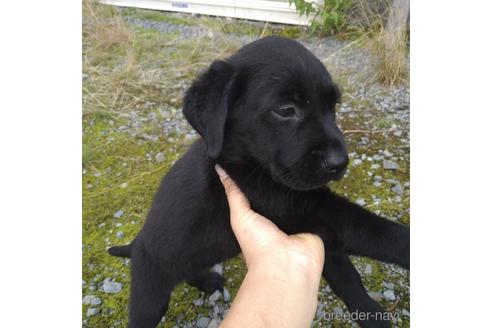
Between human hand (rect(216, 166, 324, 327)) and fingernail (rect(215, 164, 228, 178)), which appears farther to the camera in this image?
fingernail (rect(215, 164, 228, 178))

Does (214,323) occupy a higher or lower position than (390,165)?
lower

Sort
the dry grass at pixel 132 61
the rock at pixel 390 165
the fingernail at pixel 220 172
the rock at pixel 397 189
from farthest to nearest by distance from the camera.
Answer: the dry grass at pixel 132 61 → the rock at pixel 390 165 → the rock at pixel 397 189 → the fingernail at pixel 220 172

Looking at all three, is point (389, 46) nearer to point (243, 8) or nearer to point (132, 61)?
point (243, 8)

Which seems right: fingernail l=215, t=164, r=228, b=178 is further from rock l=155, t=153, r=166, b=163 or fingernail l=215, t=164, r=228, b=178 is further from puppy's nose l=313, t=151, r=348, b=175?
rock l=155, t=153, r=166, b=163

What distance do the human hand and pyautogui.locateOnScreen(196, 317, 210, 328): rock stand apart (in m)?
0.74

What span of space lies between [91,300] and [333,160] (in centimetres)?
171

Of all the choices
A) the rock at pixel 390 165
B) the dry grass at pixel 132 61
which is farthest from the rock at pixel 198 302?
the dry grass at pixel 132 61

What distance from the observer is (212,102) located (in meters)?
1.72

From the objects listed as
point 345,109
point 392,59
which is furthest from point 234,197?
point 392,59

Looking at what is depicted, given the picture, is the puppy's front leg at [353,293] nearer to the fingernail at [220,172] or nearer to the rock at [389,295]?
the rock at [389,295]

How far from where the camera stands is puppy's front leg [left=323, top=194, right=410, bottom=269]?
5.48 ft

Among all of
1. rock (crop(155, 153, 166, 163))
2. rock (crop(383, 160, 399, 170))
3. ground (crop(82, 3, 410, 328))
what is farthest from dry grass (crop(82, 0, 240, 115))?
rock (crop(383, 160, 399, 170))

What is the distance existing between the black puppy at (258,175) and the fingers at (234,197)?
0.12 ft

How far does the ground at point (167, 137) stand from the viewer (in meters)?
2.38
